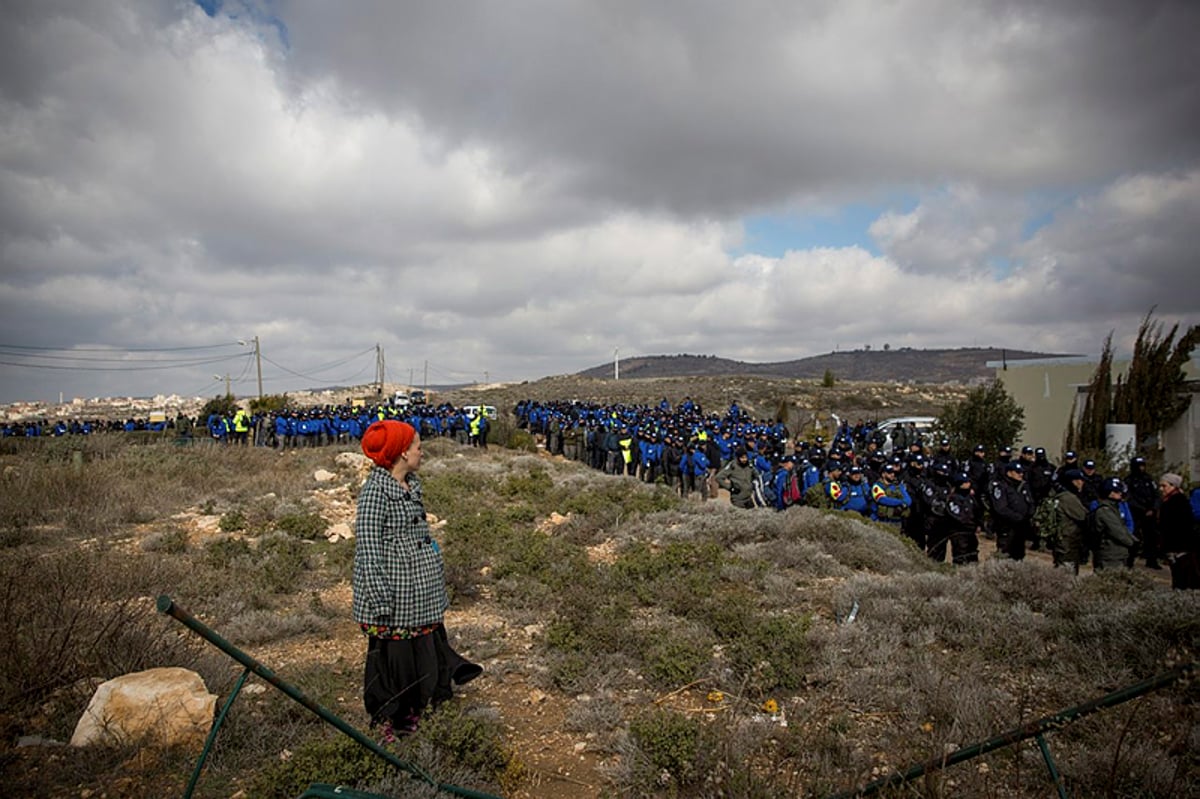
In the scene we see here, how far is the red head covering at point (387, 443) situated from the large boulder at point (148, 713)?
176 cm

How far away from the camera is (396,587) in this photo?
3689 mm

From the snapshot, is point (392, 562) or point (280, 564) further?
point (280, 564)

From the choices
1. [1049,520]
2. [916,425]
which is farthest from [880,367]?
[1049,520]

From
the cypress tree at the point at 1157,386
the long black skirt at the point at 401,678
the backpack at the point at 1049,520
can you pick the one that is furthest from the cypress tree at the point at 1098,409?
the long black skirt at the point at 401,678

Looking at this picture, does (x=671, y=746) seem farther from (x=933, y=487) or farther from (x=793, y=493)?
(x=793, y=493)

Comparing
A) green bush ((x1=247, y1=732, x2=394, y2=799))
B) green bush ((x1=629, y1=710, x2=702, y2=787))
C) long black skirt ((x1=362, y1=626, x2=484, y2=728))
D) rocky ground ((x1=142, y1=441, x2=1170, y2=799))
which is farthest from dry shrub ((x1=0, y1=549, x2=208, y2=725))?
green bush ((x1=629, y1=710, x2=702, y2=787))

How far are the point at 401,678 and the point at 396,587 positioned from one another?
55 cm

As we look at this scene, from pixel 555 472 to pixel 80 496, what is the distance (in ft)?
31.5

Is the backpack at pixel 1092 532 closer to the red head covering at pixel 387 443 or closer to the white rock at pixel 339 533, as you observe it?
the red head covering at pixel 387 443

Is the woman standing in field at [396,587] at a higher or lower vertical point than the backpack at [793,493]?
higher

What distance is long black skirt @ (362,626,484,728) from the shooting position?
3773 millimetres

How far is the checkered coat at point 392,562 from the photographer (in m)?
3.64

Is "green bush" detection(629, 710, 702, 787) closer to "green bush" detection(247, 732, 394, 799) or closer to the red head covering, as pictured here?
"green bush" detection(247, 732, 394, 799)

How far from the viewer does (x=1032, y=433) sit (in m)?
20.3
